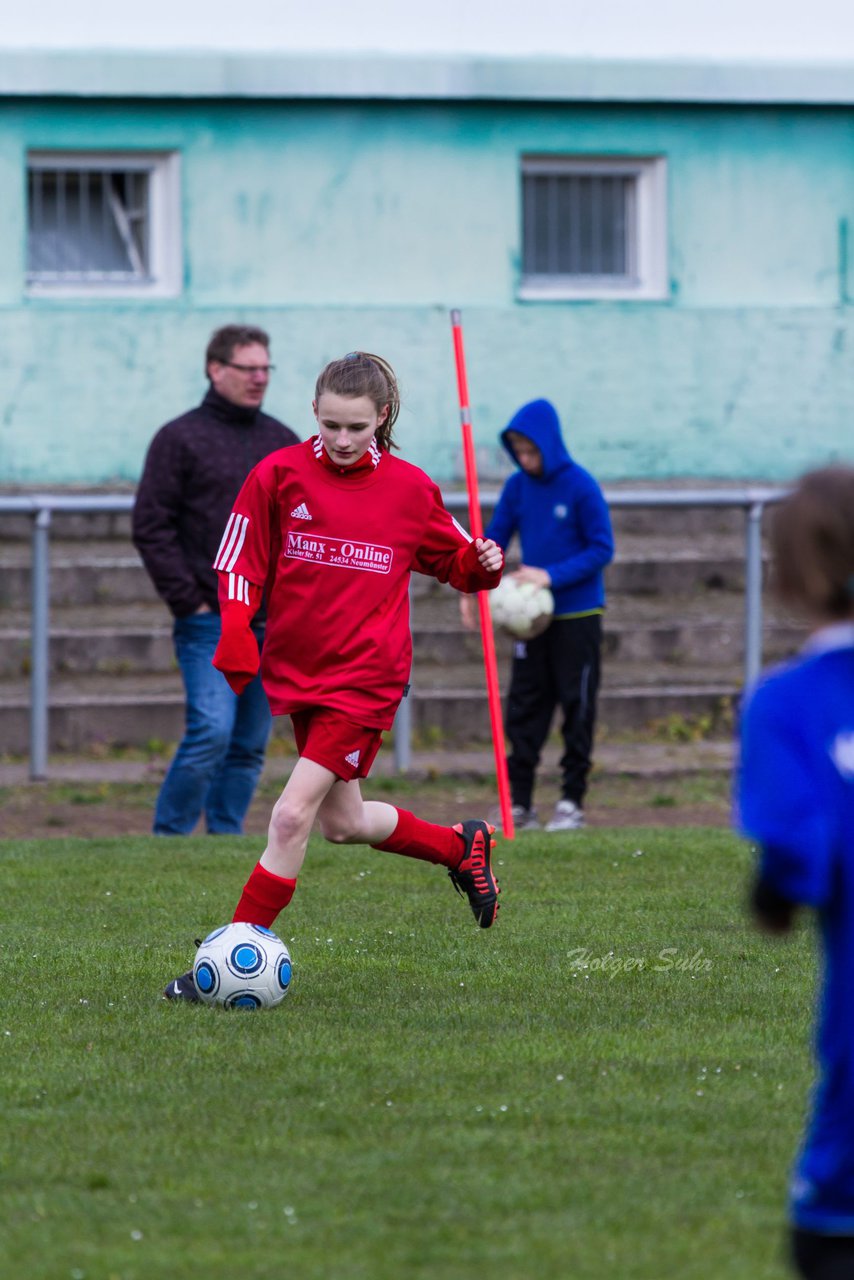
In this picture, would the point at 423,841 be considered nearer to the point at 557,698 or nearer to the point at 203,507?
the point at 203,507

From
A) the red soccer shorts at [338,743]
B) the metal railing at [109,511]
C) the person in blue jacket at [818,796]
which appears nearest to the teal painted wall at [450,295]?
the metal railing at [109,511]

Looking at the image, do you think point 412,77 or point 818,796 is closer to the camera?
point 818,796

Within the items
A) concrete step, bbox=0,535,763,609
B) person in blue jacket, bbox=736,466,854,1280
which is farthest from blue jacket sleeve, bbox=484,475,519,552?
person in blue jacket, bbox=736,466,854,1280

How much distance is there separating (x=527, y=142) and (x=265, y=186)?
6.35 ft

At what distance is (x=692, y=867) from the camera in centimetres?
859

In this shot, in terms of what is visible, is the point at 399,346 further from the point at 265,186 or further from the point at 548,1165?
the point at 548,1165

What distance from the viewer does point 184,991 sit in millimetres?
6105

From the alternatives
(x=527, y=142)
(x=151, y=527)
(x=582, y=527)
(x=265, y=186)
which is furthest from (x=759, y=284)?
(x=151, y=527)

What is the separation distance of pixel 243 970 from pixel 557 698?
4.34 metres

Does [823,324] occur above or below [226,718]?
above

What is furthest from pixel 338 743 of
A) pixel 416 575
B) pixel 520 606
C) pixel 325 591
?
pixel 416 575

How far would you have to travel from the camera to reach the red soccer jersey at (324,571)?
6152mm

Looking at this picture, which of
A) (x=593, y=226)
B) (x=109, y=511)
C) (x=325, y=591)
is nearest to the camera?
(x=325, y=591)

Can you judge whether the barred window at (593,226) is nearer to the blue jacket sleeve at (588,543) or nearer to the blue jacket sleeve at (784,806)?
the blue jacket sleeve at (588,543)
